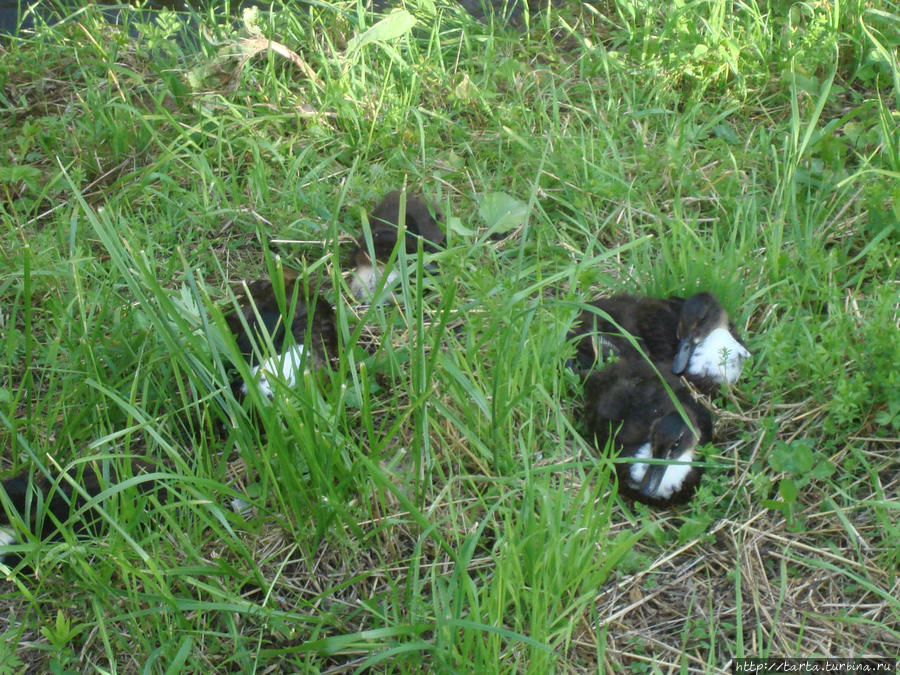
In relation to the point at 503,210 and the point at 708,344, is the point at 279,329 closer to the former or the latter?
the point at 503,210

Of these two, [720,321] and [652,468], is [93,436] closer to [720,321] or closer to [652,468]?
[652,468]

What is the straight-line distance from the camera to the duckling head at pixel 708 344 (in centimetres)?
297

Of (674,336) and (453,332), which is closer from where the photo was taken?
(674,336)

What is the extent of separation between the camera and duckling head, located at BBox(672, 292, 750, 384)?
9.76 feet

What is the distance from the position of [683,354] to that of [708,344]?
10 cm

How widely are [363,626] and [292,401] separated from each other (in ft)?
2.19

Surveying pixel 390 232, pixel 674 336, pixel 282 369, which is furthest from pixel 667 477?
pixel 390 232

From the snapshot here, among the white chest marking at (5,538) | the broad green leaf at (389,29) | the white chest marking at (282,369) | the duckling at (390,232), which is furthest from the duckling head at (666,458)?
the broad green leaf at (389,29)

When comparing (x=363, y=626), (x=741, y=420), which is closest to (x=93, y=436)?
(x=363, y=626)

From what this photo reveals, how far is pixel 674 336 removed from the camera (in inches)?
122

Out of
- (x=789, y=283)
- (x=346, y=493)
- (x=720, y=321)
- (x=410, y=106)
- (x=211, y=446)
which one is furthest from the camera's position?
(x=410, y=106)

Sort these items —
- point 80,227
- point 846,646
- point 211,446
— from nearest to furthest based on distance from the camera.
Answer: point 846,646 → point 211,446 → point 80,227

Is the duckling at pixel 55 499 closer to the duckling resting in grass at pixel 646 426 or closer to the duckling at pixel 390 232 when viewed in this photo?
the duckling at pixel 390 232

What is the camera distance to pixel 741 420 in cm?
289
